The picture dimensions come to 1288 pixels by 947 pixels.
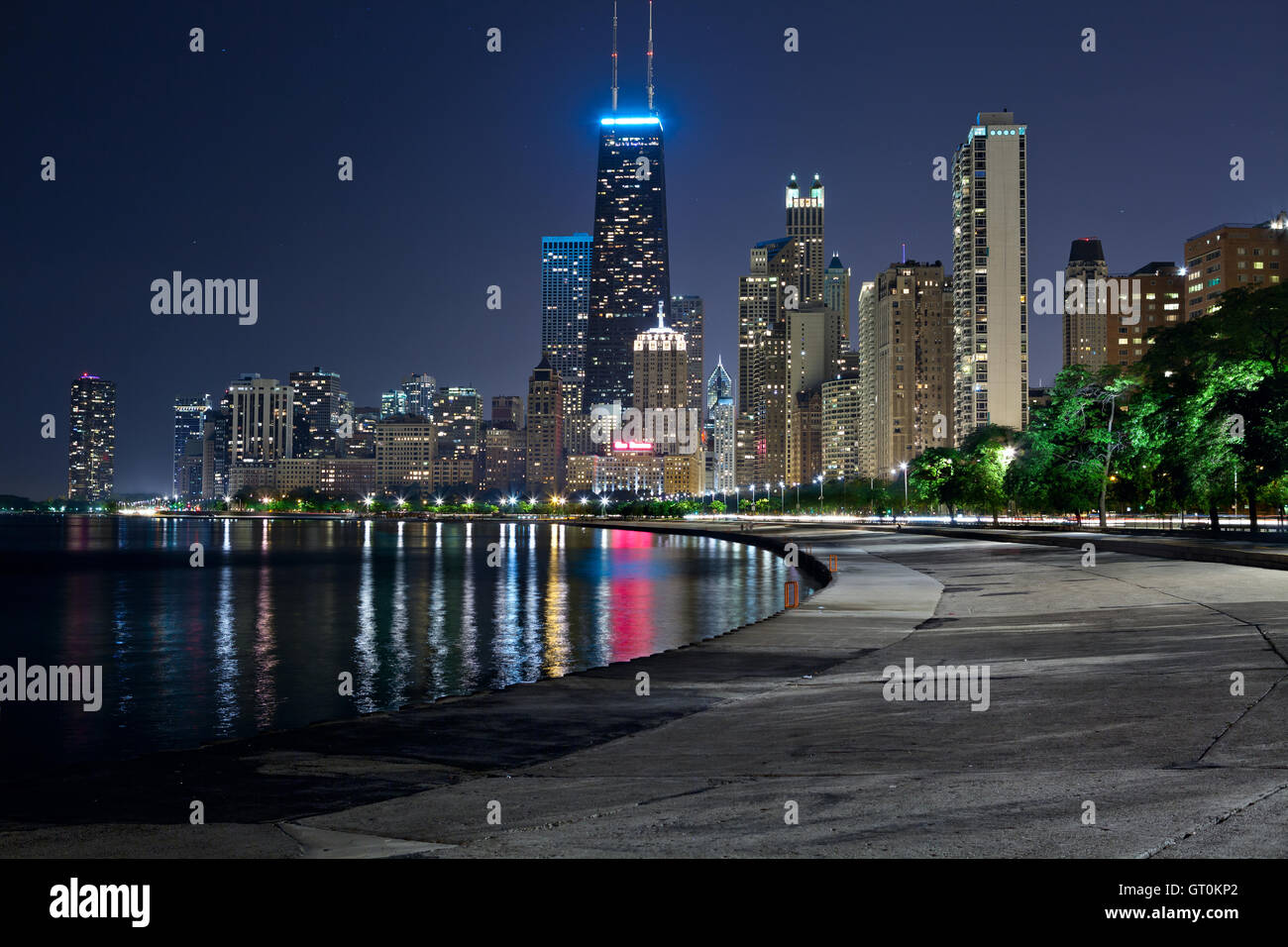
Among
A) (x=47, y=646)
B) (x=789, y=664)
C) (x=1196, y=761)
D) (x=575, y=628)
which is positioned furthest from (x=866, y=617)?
(x=47, y=646)

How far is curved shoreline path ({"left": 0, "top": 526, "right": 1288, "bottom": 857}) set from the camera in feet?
25.7

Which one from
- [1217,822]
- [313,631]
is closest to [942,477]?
[313,631]

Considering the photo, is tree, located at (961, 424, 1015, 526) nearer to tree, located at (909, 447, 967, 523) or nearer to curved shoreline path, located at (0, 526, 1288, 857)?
tree, located at (909, 447, 967, 523)

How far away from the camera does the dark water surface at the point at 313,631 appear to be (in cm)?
2214

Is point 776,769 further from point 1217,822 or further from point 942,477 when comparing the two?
point 942,477

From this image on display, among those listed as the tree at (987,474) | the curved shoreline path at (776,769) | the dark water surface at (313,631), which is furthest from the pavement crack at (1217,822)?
the tree at (987,474)

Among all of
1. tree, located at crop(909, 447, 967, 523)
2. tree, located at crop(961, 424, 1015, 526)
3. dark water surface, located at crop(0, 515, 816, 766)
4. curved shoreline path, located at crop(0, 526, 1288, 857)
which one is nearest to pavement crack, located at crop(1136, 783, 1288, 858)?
curved shoreline path, located at crop(0, 526, 1288, 857)

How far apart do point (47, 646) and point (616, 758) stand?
107 ft

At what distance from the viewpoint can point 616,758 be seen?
11508mm

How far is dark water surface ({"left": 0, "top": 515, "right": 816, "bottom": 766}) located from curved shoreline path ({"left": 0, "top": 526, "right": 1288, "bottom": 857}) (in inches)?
304

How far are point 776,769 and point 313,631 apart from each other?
30924 mm

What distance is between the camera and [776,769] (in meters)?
10.5
